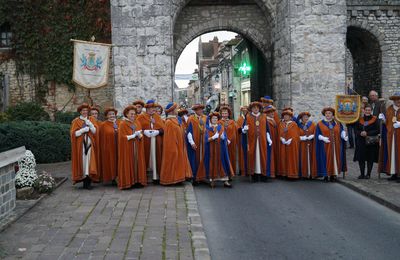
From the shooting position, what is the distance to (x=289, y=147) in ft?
34.2

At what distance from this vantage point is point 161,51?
14.3 meters

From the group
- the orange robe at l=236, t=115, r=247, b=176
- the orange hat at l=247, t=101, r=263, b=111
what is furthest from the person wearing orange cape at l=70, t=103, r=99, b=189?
the orange hat at l=247, t=101, r=263, b=111

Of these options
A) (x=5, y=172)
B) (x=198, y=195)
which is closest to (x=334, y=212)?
(x=198, y=195)

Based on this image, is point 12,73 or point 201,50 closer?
point 12,73

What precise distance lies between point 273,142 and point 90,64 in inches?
194

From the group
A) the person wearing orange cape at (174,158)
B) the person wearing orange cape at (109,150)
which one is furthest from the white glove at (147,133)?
the person wearing orange cape at (109,150)

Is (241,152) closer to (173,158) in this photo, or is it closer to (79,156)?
(173,158)

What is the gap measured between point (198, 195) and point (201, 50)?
2678 inches

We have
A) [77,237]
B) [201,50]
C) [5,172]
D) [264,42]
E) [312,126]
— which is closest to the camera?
[77,237]

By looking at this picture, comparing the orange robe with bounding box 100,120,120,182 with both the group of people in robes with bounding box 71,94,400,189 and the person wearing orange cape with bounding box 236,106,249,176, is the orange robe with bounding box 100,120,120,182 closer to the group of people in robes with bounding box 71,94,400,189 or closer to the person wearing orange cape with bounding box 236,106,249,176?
the group of people in robes with bounding box 71,94,400,189

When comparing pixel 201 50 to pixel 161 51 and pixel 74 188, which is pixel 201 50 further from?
pixel 74 188

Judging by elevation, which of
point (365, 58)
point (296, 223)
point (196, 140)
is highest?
point (365, 58)

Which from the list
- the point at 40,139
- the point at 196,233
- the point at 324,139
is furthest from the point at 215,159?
the point at 40,139

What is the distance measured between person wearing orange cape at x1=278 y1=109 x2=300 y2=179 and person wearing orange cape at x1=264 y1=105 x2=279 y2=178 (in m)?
0.14
